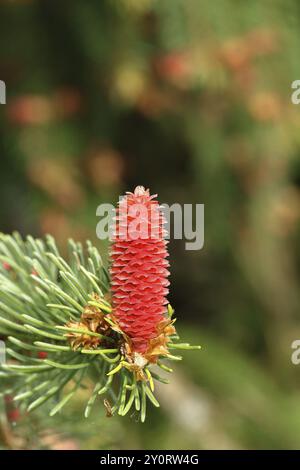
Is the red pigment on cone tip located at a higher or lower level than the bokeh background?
lower

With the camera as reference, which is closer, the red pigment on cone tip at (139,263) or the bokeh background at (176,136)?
the red pigment on cone tip at (139,263)

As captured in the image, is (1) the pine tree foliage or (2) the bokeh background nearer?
(1) the pine tree foliage

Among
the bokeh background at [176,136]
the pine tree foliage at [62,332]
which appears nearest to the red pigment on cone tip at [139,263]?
the pine tree foliage at [62,332]

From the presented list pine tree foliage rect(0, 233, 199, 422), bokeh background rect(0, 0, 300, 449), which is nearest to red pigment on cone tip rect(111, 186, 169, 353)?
pine tree foliage rect(0, 233, 199, 422)

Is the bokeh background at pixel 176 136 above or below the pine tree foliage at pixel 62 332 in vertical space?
above

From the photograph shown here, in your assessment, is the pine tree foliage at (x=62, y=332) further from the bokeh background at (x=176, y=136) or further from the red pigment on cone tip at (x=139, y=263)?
the bokeh background at (x=176, y=136)

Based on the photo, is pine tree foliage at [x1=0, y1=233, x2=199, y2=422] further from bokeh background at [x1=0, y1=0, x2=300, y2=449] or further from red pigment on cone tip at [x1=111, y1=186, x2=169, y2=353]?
bokeh background at [x1=0, y1=0, x2=300, y2=449]

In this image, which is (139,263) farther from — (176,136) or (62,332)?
(176,136)

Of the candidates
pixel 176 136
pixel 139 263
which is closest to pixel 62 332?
pixel 139 263
